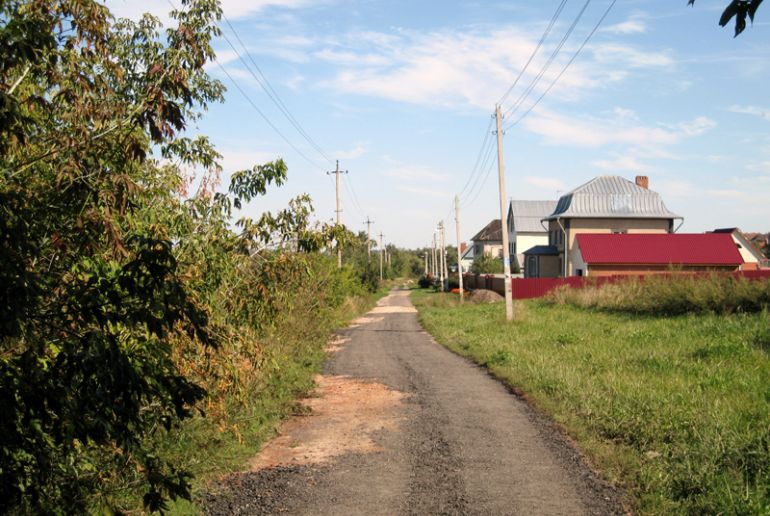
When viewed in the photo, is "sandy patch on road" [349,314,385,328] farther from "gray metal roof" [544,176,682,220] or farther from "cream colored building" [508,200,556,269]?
"cream colored building" [508,200,556,269]

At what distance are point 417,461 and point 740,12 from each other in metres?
5.68

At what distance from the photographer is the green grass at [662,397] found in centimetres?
641

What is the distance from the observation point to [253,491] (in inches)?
261

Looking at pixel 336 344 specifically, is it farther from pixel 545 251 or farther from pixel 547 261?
pixel 547 261

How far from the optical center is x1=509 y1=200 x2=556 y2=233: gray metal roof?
242 ft

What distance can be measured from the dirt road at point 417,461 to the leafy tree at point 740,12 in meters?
4.22

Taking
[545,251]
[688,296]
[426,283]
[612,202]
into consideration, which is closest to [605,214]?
[612,202]

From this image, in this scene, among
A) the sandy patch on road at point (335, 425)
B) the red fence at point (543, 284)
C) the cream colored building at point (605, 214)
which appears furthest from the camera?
the cream colored building at point (605, 214)

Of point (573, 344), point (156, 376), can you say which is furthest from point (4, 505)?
point (573, 344)

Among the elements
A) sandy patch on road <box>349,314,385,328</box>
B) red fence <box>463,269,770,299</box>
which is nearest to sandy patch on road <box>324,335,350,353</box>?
sandy patch on road <box>349,314,385,328</box>

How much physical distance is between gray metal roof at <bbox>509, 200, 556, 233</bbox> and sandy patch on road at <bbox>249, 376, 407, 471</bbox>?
6257 centimetres

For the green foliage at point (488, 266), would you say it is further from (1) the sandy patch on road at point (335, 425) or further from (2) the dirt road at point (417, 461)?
(1) the sandy patch on road at point (335, 425)

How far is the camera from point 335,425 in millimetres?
9609

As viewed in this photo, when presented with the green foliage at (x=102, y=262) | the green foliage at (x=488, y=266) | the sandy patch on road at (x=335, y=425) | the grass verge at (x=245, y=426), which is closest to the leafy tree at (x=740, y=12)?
the green foliage at (x=102, y=262)
